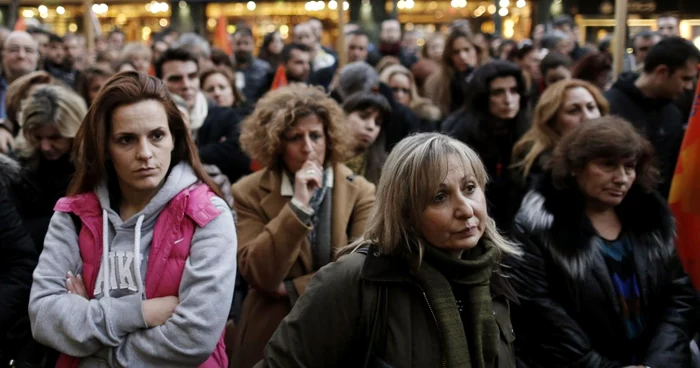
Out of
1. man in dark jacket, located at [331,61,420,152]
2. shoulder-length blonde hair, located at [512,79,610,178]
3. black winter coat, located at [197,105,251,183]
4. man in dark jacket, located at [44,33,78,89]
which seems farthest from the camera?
man in dark jacket, located at [44,33,78,89]

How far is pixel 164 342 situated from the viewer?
3041mm

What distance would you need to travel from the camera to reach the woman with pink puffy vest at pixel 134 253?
3.06 m

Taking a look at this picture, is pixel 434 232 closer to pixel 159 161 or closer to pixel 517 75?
pixel 159 161

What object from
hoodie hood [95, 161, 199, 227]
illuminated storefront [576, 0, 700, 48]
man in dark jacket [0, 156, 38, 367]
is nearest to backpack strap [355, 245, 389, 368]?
hoodie hood [95, 161, 199, 227]

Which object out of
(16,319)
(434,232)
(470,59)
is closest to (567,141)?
(434,232)

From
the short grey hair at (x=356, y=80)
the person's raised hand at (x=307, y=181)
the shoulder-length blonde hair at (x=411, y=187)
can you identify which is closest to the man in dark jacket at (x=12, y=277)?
the person's raised hand at (x=307, y=181)

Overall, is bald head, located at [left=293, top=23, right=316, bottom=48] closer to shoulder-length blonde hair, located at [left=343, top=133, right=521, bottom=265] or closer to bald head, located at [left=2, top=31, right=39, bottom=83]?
bald head, located at [left=2, top=31, right=39, bottom=83]

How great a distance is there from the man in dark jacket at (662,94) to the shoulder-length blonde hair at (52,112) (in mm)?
3603

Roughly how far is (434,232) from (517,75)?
410 cm

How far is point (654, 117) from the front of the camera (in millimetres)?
6223

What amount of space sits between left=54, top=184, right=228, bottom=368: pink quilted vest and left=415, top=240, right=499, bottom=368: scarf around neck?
3.12 feet

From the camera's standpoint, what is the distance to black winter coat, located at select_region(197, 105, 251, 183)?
19.9 feet

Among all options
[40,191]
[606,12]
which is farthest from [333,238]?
[606,12]

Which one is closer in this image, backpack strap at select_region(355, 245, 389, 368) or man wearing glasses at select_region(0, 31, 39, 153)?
backpack strap at select_region(355, 245, 389, 368)
